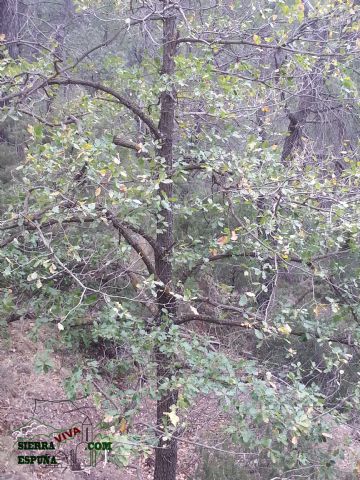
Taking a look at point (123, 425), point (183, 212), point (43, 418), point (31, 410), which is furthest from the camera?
point (43, 418)

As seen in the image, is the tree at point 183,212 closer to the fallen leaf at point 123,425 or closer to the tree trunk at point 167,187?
the tree trunk at point 167,187

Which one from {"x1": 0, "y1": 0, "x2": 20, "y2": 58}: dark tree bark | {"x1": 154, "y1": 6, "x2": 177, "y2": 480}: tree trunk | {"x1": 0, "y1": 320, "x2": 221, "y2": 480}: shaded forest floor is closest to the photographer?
{"x1": 154, "y1": 6, "x2": 177, "y2": 480}: tree trunk

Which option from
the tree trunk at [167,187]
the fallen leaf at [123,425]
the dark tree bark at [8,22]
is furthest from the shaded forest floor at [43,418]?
the dark tree bark at [8,22]

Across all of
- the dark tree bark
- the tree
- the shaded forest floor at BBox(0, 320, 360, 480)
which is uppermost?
the dark tree bark

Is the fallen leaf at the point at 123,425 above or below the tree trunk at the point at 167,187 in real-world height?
below

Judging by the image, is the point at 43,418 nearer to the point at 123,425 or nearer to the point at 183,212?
the point at 183,212

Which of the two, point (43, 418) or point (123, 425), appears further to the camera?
point (43, 418)

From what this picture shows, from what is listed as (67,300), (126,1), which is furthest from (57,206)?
(126,1)

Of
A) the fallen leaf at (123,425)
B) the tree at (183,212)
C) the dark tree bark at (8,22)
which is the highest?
the dark tree bark at (8,22)

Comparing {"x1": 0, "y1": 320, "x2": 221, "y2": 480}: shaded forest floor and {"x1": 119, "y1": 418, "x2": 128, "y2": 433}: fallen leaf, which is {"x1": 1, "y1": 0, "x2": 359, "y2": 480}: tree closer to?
{"x1": 119, "y1": 418, "x2": 128, "y2": 433}: fallen leaf

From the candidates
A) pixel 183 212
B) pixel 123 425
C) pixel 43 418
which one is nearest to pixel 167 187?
pixel 183 212

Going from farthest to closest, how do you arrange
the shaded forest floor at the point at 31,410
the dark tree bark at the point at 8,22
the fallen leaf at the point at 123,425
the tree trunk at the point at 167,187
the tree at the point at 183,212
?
1. the dark tree bark at the point at 8,22
2. the shaded forest floor at the point at 31,410
3. the tree trunk at the point at 167,187
4. the tree at the point at 183,212
5. the fallen leaf at the point at 123,425

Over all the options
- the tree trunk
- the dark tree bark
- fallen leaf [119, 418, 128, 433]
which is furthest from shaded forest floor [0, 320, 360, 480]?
the dark tree bark

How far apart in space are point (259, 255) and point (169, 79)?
60.4 inches
